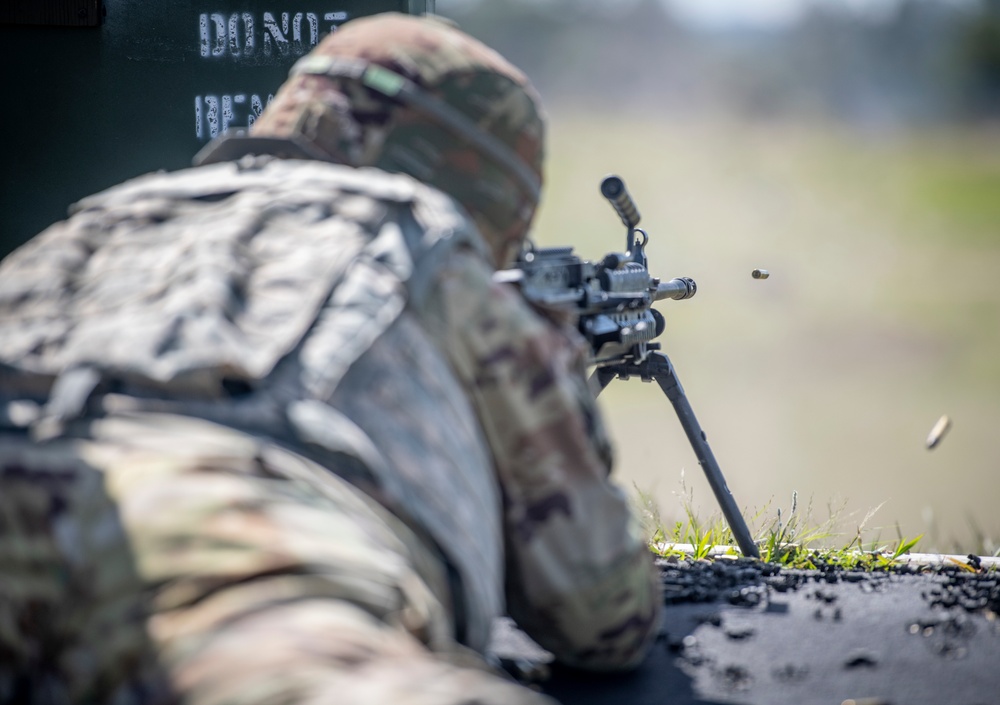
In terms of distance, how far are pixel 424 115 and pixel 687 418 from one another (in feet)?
5.68

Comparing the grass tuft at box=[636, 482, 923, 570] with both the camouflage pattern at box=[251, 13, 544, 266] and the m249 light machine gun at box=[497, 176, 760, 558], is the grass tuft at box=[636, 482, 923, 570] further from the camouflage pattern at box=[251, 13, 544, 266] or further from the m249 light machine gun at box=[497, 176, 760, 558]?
the camouflage pattern at box=[251, 13, 544, 266]

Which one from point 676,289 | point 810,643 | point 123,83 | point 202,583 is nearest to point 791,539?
point 676,289

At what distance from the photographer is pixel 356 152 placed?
1.82 meters

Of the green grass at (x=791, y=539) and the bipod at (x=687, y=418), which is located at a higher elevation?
the bipod at (x=687, y=418)

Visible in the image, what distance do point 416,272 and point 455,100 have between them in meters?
0.52

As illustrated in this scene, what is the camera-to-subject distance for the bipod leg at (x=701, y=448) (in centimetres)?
319

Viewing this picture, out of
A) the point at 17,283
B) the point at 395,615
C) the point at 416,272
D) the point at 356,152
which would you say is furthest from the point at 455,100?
the point at 395,615

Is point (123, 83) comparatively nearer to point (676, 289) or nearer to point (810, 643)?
point (676, 289)

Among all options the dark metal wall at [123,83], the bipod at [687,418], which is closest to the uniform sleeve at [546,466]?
the bipod at [687,418]

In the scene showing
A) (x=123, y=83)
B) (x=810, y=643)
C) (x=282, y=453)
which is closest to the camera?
(x=282, y=453)

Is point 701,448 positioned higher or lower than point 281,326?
lower

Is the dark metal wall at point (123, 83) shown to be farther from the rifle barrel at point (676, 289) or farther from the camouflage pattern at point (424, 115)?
the camouflage pattern at point (424, 115)

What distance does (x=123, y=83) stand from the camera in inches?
169

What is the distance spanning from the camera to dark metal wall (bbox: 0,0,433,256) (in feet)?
13.6
